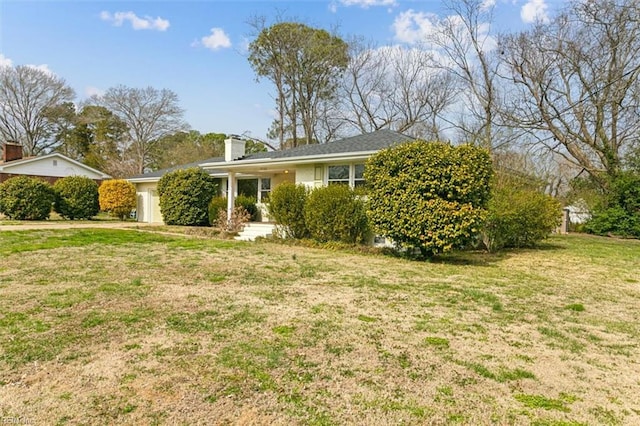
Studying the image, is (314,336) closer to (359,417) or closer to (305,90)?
(359,417)

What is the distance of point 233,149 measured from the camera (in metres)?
A: 18.5

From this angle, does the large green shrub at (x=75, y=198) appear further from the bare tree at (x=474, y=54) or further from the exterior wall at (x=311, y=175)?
the bare tree at (x=474, y=54)

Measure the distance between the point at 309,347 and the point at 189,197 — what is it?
15523mm

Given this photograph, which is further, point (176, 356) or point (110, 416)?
point (176, 356)

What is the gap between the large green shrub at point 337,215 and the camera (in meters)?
10.9

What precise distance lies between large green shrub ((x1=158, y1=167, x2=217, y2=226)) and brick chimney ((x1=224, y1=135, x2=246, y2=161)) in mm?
1406

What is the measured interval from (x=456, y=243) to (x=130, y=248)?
26.5 ft

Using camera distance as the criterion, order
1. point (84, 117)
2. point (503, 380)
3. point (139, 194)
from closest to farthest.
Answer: point (503, 380) < point (139, 194) < point (84, 117)

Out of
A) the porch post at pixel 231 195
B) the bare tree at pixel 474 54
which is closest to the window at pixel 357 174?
the porch post at pixel 231 195

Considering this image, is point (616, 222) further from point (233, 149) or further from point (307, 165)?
point (233, 149)

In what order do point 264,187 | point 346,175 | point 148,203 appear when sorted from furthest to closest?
1. point 148,203
2. point 264,187
3. point 346,175

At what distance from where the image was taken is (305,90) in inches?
1211

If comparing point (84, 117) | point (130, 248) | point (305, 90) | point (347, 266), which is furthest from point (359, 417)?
point (84, 117)

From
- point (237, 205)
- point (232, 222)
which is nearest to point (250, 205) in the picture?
point (237, 205)
